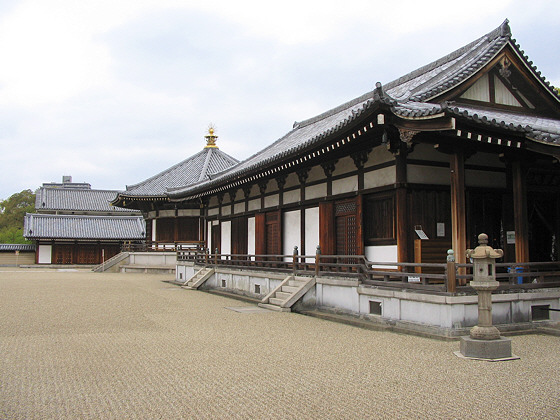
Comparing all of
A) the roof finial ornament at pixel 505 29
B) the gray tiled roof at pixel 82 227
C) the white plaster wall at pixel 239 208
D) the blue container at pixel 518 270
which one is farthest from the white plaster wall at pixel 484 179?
the gray tiled roof at pixel 82 227

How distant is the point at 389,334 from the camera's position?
10.4m

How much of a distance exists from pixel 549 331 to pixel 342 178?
6.85 m

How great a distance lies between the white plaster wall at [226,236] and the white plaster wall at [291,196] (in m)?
6.51

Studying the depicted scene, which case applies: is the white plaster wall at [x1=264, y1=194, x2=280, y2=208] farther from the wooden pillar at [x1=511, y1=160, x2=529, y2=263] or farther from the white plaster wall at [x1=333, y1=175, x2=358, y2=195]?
the wooden pillar at [x1=511, y1=160, x2=529, y2=263]

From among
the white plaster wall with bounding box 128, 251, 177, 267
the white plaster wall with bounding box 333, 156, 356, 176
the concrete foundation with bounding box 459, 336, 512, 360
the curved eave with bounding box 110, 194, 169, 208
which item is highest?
the curved eave with bounding box 110, 194, 169, 208

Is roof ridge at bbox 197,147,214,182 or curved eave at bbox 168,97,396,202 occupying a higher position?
roof ridge at bbox 197,147,214,182

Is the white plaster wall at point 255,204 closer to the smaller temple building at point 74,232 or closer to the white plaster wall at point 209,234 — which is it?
the white plaster wall at point 209,234

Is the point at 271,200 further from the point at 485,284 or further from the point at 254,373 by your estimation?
the point at 254,373

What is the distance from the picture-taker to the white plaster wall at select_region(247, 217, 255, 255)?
70.9 ft

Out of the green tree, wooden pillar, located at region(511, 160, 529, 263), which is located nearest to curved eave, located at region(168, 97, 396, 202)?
wooden pillar, located at region(511, 160, 529, 263)

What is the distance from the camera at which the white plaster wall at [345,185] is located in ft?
46.9

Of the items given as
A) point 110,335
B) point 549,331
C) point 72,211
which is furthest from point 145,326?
point 72,211

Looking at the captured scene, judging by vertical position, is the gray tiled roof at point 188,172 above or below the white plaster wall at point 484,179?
above

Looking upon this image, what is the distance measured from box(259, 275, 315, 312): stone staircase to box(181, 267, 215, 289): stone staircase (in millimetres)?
7401
